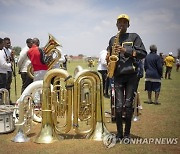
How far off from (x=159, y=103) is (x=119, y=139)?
5.31 meters

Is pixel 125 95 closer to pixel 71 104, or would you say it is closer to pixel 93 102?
pixel 93 102

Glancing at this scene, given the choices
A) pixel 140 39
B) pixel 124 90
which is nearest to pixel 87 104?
pixel 124 90

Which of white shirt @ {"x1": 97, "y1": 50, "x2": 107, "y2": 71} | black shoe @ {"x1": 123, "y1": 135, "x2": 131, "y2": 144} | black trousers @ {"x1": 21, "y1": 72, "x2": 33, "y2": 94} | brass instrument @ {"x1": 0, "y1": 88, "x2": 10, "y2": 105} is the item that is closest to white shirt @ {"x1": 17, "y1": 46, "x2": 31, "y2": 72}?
black trousers @ {"x1": 21, "y1": 72, "x2": 33, "y2": 94}

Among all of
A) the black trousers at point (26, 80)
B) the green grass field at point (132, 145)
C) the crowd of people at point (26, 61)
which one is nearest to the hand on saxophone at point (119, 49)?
the green grass field at point (132, 145)

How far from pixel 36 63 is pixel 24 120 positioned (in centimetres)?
265

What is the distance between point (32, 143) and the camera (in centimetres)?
584

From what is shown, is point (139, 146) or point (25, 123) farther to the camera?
point (25, 123)

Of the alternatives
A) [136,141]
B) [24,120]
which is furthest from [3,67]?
[136,141]

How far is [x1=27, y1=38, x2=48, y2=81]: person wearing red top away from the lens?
8.29 m

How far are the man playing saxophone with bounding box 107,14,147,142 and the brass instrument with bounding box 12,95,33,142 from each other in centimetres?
208

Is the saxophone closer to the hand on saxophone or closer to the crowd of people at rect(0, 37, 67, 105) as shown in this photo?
the hand on saxophone

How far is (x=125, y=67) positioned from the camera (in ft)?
18.7

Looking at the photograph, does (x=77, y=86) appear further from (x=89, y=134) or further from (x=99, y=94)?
(x=89, y=134)

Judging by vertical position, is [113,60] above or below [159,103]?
above
